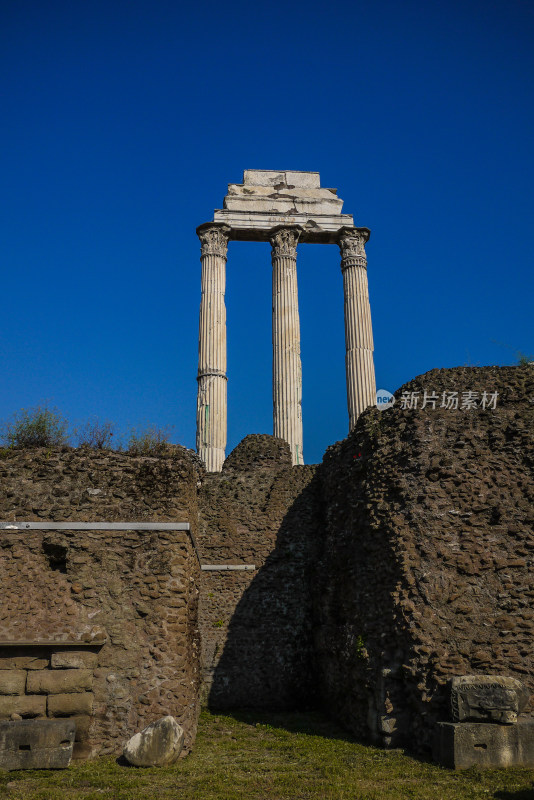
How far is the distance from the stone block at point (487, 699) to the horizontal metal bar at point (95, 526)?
380 cm

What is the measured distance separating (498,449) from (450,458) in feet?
2.25

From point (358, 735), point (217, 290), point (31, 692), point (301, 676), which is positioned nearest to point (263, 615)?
point (301, 676)

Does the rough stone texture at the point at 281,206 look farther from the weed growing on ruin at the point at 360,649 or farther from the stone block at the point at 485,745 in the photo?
the stone block at the point at 485,745

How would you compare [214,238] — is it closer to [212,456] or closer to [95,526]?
[212,456]

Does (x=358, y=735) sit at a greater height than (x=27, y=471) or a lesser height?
lesser

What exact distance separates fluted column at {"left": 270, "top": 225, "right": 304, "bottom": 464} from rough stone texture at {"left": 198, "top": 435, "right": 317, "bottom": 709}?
27.7ft

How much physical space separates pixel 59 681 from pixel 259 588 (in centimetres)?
542

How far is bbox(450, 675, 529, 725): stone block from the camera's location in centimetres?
759

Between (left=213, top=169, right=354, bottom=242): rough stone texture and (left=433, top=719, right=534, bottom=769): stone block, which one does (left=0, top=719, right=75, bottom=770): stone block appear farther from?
(left=213, top=169, right=354, bottom=242): rough stone texture

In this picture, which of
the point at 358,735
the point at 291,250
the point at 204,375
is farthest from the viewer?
the point at 291,250

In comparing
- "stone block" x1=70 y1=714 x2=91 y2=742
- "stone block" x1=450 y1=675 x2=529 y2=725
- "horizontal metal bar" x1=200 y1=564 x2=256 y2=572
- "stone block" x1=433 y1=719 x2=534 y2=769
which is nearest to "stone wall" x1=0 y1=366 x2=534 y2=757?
"stone block" x1=70 y1=714 x2=91 y2=742

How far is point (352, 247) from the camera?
83.9 ft

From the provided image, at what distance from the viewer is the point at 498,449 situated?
31.2ft

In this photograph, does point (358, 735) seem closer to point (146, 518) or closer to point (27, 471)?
point (146, 518)
